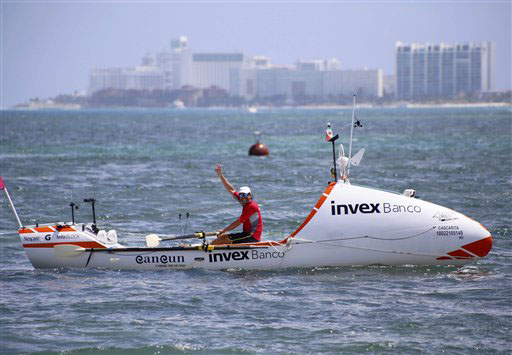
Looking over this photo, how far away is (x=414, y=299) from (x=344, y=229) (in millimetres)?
2439

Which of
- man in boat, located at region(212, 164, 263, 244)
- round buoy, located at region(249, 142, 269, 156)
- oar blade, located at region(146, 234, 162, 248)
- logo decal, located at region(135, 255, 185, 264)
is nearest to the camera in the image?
man in boat, located at region(212, 164, 263, 244)

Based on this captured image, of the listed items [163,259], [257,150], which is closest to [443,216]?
[163,259]

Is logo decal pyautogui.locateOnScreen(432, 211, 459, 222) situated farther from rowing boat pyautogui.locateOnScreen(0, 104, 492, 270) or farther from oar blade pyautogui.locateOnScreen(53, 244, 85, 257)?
oar blade pyautogui.locateOnScreen(53, 244, 85, 257)

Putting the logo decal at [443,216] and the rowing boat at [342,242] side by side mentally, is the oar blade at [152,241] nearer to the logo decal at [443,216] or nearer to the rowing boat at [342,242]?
the rowing boat at [342,242]

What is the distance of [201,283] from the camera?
17.8m

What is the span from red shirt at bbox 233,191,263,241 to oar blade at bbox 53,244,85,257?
10.7ft

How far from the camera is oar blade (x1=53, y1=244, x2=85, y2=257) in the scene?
19.0 metres

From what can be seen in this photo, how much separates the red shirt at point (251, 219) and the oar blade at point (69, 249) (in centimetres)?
327

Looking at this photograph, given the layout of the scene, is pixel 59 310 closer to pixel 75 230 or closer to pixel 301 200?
pixel 75 230

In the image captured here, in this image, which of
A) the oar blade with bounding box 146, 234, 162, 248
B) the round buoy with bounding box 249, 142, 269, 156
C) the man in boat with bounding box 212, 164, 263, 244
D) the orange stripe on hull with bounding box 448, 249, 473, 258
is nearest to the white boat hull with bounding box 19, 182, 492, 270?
the orange stripe on hull with bounding box 448, 249, 473, 258

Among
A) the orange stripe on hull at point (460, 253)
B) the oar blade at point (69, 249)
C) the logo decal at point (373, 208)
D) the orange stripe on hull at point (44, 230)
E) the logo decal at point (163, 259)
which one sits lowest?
the logo decal at point (163, 259)

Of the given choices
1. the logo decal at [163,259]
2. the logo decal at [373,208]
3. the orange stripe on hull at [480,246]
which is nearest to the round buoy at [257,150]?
the logo decal at [163,259]

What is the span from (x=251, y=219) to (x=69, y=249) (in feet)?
12.1

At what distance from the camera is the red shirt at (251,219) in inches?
733
